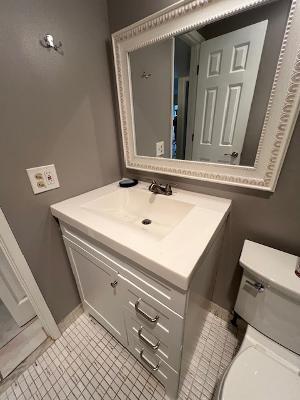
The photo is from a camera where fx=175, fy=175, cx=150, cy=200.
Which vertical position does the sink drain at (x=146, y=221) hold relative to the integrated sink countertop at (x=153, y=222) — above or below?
below

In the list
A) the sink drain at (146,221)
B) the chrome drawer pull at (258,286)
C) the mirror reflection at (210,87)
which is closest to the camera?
the mirror reflection at (210,87)

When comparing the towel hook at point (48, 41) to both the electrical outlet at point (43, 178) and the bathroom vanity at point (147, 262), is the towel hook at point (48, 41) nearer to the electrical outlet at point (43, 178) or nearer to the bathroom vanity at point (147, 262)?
the electrical outlet at point (43, 178)

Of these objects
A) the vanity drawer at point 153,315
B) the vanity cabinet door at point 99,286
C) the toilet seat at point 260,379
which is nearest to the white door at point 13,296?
the vanity cabinet door at point 99,286

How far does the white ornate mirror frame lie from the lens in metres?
0.62

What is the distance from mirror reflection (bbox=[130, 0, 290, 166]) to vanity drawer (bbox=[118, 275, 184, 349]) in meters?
0.70

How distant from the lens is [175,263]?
1.75 feet

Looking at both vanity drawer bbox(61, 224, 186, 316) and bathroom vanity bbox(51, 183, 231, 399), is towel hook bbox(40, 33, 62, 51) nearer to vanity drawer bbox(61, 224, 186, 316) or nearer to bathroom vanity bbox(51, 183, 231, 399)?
bathroom vanity bbox(51, 183, 231, 399)

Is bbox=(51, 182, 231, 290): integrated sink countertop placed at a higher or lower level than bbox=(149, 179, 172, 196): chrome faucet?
lower

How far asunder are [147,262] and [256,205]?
63 centimetres

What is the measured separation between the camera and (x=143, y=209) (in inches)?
43.9

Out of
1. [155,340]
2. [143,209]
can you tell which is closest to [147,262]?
[155,340]

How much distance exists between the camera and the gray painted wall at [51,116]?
720mm

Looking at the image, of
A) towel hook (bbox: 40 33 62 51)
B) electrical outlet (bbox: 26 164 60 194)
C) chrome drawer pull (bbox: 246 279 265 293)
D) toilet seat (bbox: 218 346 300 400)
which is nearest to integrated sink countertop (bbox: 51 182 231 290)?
electrical outlet (bbox: 26 164 60 194)

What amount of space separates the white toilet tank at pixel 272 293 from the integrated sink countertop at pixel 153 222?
0.26 m
